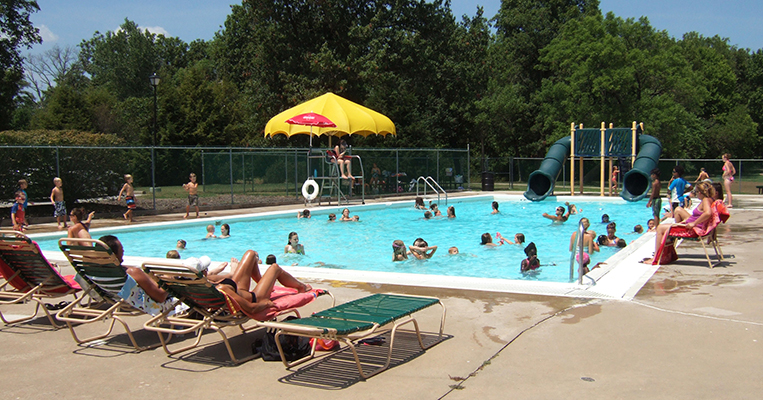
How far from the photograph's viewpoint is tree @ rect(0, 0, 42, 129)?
2998 centimetres

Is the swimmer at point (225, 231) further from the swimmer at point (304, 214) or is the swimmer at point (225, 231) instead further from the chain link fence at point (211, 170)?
the chain link fence at point (211, 170)

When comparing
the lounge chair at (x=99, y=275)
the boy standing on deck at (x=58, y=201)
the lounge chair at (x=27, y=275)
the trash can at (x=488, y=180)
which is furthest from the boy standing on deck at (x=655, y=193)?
the trash can at (x=488, y=180)

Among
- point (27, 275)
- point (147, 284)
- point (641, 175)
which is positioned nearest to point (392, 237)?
point (27, 275)

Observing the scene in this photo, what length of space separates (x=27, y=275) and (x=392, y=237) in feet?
34.6

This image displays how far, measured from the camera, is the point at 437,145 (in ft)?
133

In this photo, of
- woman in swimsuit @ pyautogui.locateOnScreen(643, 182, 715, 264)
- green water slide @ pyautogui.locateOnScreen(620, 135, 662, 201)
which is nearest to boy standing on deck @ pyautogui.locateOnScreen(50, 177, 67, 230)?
woman in swimsuit @ pyautogui.locateOnScreen(643, 182, 715, 264)

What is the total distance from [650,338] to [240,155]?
2218 cm

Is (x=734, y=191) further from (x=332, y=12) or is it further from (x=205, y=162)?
(x=205, y=162)

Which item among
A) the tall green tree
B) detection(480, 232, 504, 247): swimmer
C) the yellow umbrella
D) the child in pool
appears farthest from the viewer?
the tall green tree

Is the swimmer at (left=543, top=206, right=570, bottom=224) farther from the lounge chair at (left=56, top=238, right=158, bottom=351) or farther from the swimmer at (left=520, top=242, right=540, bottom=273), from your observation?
the lounge chair at (left=56, top=238, right=158, bottom=351)

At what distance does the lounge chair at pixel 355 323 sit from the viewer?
14.3ft

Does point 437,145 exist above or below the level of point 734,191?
above

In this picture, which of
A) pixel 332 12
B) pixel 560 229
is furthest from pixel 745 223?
pixel 332 12

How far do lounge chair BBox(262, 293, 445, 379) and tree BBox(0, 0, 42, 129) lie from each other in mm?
31780
